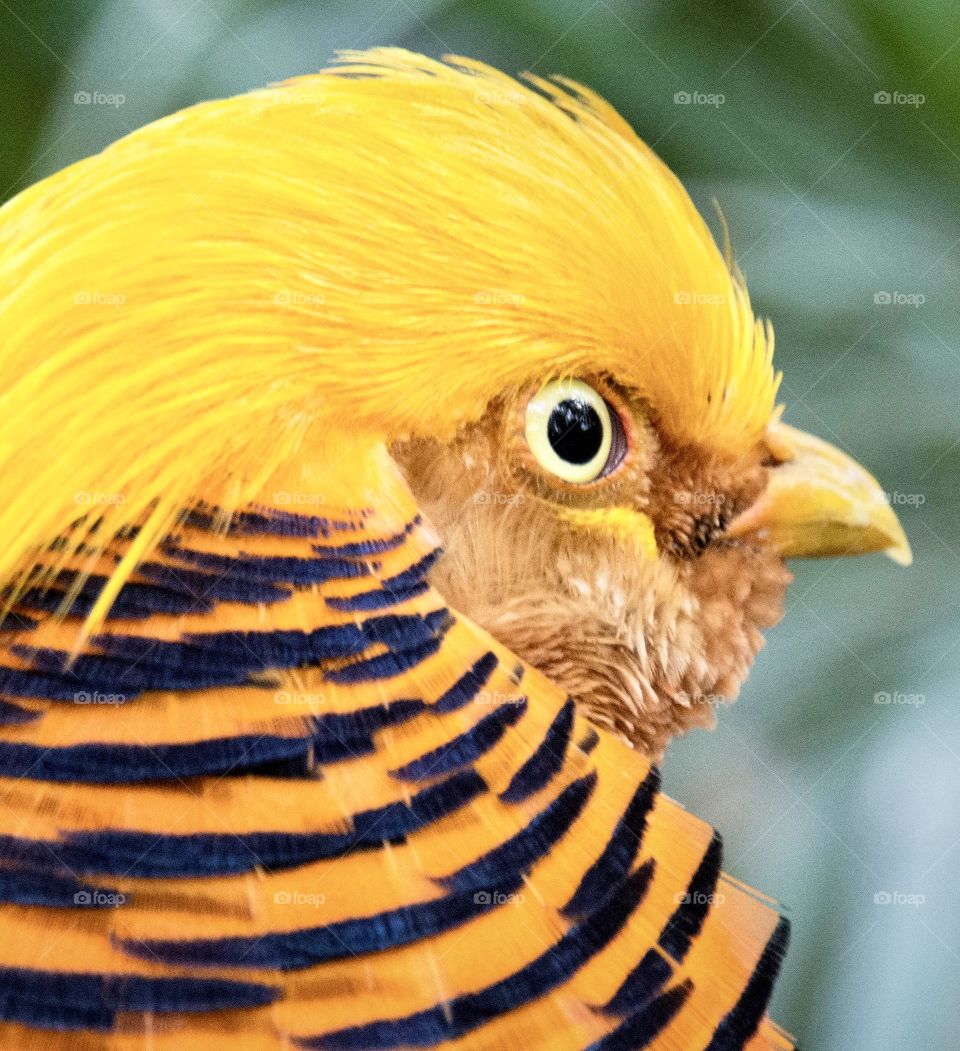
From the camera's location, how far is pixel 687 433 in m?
0.94

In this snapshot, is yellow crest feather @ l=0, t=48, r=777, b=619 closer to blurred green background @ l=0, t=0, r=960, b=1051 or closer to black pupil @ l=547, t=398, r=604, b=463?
black pupil @ l=547, t=398, r=604, b=463

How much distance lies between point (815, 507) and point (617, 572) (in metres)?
0.21

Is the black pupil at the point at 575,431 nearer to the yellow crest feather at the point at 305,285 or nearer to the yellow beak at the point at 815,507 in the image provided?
the yellow crest feather at the point at 305,285

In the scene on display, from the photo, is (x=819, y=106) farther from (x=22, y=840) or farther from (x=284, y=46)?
(x=22, y=840)

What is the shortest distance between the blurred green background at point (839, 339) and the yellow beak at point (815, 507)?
1.98 ft

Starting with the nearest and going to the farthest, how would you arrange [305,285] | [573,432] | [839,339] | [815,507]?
[305,285]
[573,432]
[815,507]
[839,339]

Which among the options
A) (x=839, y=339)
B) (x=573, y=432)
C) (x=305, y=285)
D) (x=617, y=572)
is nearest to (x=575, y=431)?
(x=573, y=432)

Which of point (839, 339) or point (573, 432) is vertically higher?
point (839, 339)

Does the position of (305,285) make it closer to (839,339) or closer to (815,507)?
(815,507)

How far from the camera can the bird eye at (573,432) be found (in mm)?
847

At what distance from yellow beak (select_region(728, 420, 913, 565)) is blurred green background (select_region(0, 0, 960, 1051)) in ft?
1.98

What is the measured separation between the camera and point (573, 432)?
87cm

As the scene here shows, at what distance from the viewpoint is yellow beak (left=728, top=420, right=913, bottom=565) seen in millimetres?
999

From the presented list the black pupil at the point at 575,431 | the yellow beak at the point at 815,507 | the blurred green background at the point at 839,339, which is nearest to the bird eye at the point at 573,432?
the black pupil at the point at 575,431
